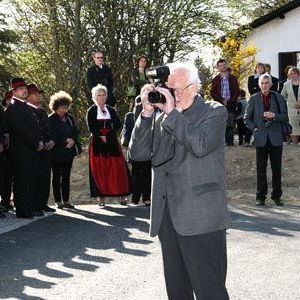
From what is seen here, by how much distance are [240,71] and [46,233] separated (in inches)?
656

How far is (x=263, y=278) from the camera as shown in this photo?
7.27m

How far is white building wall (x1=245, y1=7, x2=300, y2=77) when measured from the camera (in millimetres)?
27641

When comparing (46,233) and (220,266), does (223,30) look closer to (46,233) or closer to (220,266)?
(46,233)

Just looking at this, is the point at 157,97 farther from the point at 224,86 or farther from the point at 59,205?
the point at 224,86

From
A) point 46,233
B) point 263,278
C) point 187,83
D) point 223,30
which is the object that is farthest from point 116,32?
point 187,83

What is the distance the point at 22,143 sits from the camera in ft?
37.1

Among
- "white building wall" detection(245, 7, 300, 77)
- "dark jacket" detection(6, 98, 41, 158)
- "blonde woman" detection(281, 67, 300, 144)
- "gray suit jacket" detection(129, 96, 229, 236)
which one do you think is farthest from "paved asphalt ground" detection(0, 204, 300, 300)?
"white building wall" detection(245, 7, 300, 77)

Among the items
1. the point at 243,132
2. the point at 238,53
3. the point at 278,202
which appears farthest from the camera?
the point at 238,53

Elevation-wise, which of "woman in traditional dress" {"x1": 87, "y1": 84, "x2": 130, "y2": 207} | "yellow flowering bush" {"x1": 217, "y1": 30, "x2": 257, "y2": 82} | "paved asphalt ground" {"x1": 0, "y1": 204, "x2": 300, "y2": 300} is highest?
"yellow flowering bush" {"x1": 217, "y1": 30, "x2": 257, "y2": 82}

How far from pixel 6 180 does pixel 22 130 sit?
131 centimetres

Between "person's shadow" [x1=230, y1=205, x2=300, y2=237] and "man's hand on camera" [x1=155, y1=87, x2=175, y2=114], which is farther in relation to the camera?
"person's shadow" [x1=230, y1=205, x2=300, y2=237]

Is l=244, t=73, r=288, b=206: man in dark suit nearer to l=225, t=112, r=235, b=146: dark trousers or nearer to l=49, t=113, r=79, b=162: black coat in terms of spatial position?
l=49, t=113, r=79, b=162: black coat

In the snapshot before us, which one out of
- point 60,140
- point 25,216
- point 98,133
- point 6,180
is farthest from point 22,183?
point 98,133

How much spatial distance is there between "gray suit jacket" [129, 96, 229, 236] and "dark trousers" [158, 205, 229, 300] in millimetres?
66
